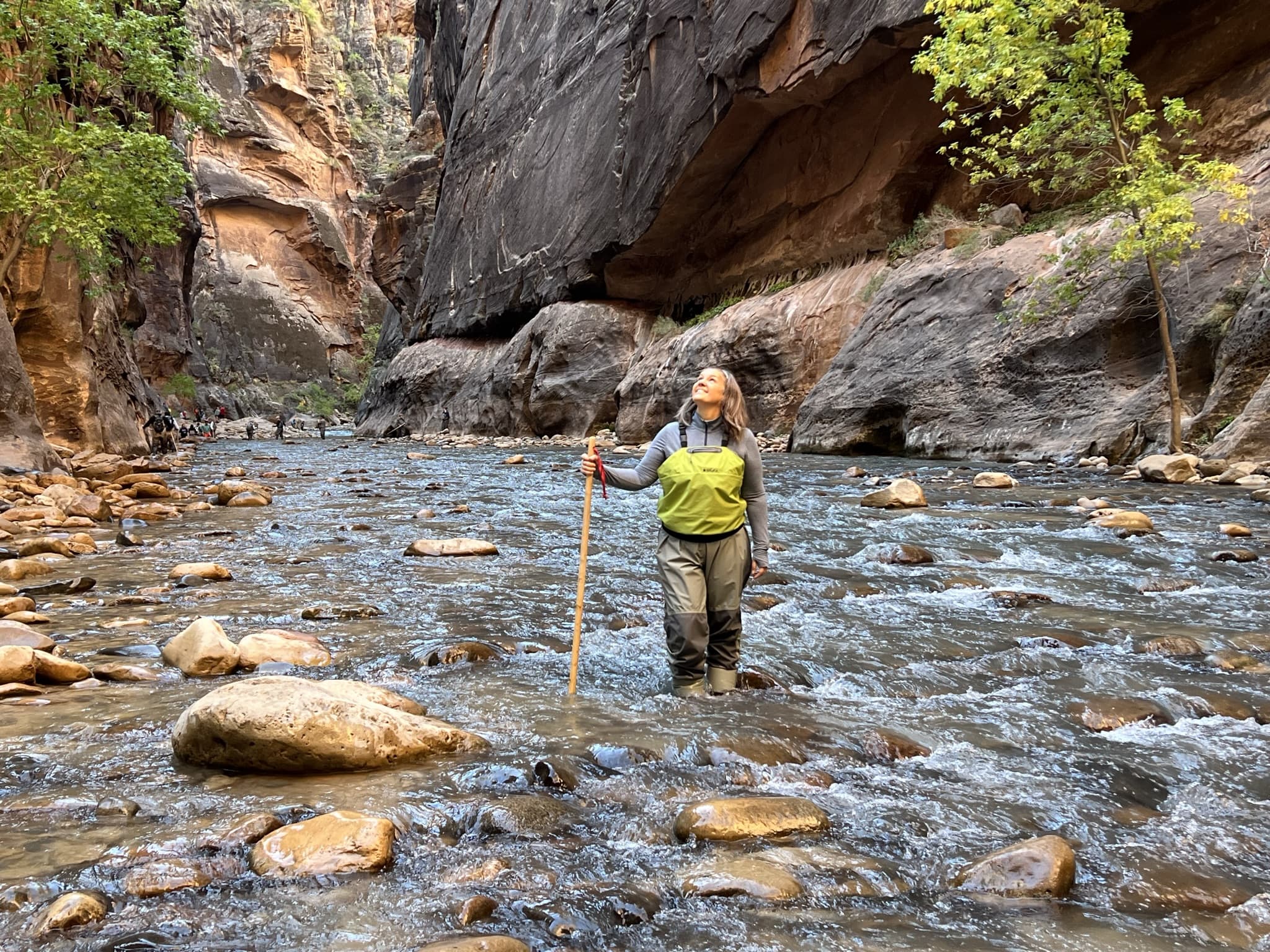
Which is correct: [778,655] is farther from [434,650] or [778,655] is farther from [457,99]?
[457,99]

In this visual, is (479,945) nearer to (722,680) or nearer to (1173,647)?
(722,680)

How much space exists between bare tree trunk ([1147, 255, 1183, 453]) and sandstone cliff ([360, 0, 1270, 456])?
562 mm

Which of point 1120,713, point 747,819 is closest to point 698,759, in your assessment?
point 747,819

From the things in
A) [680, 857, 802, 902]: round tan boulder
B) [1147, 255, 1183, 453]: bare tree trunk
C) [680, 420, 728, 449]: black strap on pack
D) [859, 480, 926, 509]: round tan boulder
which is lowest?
[680, 857, 802, 902]: round tan boulder

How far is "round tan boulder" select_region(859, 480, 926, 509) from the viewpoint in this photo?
30.1ft

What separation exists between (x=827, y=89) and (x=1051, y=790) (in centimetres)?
2063

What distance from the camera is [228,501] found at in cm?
1168

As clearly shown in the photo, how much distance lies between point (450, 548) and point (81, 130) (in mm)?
13969

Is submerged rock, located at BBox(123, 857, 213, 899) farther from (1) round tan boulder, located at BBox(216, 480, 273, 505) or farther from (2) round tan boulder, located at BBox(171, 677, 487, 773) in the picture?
(1) round tan boulder, located at BBox(216, 480, 273, 505)

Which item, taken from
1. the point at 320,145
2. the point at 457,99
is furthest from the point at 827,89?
the point at 320,145

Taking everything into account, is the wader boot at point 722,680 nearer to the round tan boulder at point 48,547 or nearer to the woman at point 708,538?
the woman at point 708,538

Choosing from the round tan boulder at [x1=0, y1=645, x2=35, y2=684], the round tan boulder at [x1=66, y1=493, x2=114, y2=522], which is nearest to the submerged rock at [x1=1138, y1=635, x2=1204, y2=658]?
the round tan boulder at [x1=0, y1=645, x2=35, y2=684]

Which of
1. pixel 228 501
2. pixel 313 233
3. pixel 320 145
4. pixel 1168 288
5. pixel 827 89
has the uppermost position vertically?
pixel 320 145

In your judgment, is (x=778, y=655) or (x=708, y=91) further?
(x=708, y=91)
